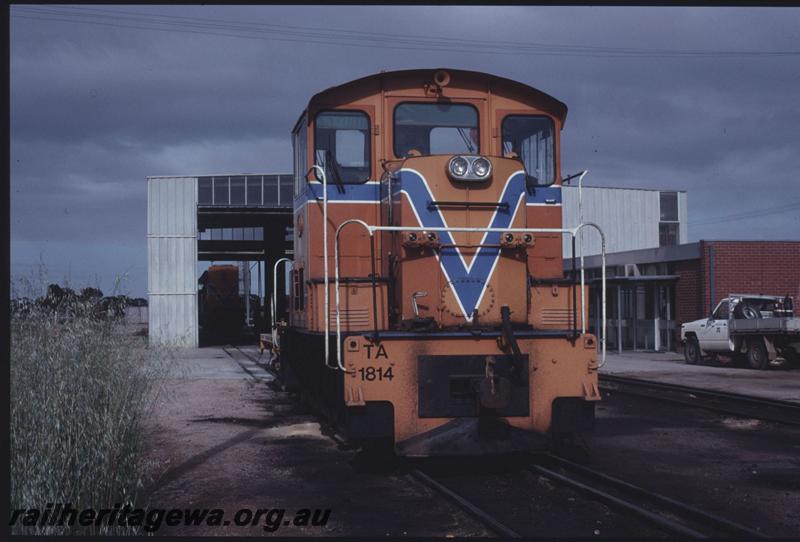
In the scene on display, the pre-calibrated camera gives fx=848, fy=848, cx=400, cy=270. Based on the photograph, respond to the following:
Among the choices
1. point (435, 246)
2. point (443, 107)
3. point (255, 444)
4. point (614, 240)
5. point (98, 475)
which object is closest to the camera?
point (98, 475)

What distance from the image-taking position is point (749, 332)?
20031 mm

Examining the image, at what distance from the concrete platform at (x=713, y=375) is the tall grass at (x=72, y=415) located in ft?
35.1

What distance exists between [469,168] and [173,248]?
2364 centimetres

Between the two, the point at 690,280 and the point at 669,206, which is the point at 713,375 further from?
the point at 669,206

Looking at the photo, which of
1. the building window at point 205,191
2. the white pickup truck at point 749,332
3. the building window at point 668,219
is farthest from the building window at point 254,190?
the building window at point 668,219

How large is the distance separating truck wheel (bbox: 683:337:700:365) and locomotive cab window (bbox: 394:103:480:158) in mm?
15265

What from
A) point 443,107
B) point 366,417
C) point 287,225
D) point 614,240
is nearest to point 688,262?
point 614,240

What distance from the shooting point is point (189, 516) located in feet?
19.7

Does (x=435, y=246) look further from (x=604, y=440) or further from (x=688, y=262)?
(x=688, y=262)

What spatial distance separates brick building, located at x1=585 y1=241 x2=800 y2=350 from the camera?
24078 mm

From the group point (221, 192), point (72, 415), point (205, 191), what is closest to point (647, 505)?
point (72, 415)

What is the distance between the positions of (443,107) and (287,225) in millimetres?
25443

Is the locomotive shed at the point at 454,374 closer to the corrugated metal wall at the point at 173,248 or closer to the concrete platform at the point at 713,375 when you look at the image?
the concrete platform at the point at 713,375

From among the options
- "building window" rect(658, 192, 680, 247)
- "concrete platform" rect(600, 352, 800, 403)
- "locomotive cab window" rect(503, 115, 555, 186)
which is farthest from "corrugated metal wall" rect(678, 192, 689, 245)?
"locomotive cab window" rect(503, 115, 555, 186)
